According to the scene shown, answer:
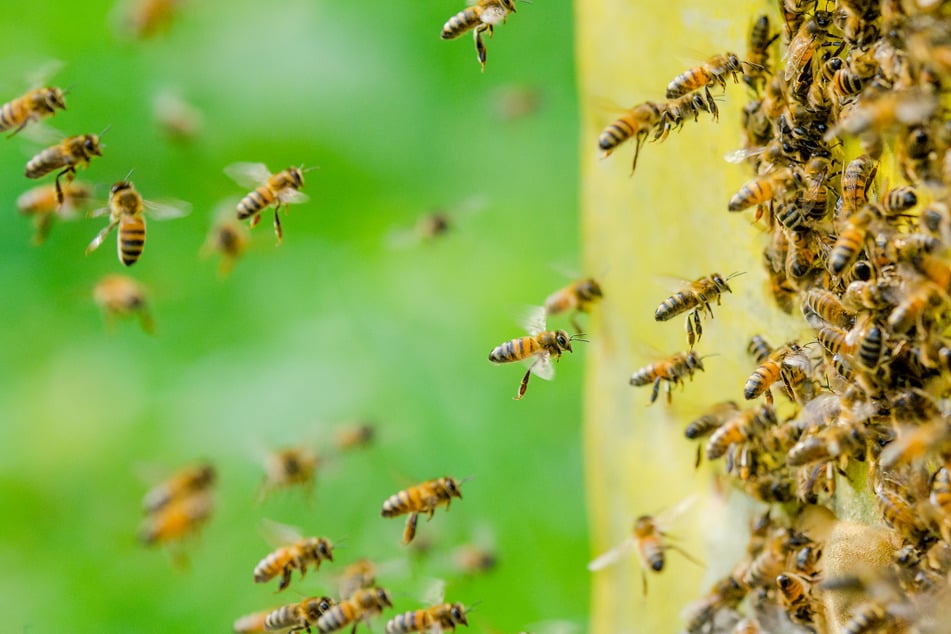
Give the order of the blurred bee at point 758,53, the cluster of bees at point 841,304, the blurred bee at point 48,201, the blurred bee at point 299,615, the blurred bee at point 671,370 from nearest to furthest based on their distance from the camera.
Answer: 1. the cluster of bees at point 841,304
2. the blurred bee at point 758,53
3. the blurred bee at point 299,615
4. the blurred bee at point 671,370
5. the blurred bee at point 48,201

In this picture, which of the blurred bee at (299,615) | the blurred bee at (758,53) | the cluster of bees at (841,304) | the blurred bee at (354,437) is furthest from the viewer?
the blurred bee at (354,437)

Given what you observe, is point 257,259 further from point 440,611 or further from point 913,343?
point 913,343

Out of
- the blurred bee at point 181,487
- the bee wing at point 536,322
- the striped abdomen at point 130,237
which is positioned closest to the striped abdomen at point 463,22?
the bee wing at point 536,322

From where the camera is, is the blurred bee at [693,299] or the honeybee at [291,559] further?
the honeybee at [291,559]

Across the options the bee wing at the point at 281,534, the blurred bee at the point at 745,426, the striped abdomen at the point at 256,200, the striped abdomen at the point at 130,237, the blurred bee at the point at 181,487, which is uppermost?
the blurred bee at the point at 181,487

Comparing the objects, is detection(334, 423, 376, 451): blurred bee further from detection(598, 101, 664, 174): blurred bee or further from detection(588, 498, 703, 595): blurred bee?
detection(598, 101, 664, 174): blurred bee

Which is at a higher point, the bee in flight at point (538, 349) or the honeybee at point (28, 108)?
the honeybee at point (28, 108)

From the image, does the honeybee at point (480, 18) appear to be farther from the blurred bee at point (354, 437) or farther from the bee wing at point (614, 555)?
the blurred bee at point (354, 437)

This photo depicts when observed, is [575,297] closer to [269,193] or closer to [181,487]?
[269,193]
